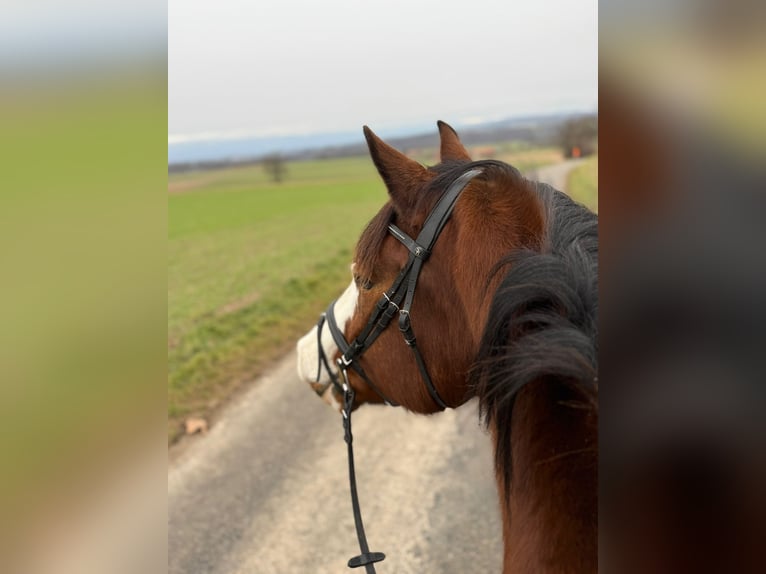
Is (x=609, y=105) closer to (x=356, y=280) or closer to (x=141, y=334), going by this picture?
(x=141, y=334)

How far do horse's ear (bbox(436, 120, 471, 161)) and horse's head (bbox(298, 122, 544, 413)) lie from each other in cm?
36

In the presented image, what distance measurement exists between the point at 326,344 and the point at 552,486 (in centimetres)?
152

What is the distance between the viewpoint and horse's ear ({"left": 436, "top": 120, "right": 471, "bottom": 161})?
8.55ft

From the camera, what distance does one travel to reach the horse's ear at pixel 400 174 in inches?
84.0

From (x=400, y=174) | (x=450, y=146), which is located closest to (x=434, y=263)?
(x=400, y=174)

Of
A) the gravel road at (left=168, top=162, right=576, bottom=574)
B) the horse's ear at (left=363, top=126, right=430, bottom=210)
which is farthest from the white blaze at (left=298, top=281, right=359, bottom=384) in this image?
the gravel road at (left=168, top=162, right=576, bottom=574)


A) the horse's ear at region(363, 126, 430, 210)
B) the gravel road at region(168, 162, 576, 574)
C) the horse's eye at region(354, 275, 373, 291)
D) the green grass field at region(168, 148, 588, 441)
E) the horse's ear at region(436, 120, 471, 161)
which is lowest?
the gravel road at region(168, 162, 576, 574)

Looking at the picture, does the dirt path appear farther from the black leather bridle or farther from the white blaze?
the black leather bridle

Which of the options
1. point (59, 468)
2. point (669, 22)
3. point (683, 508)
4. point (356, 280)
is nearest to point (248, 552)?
point (356, 280)

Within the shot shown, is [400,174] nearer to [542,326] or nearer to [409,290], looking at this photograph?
[409,290]

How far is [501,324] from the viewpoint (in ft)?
5.42

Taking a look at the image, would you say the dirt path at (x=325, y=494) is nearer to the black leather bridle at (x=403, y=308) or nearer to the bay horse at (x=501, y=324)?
the black leather bridle at (x=403, y=308)

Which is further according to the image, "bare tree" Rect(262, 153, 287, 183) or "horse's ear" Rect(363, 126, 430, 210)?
"bare tree" Rect(262, 153, 287, 183)

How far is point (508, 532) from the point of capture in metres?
1.77
